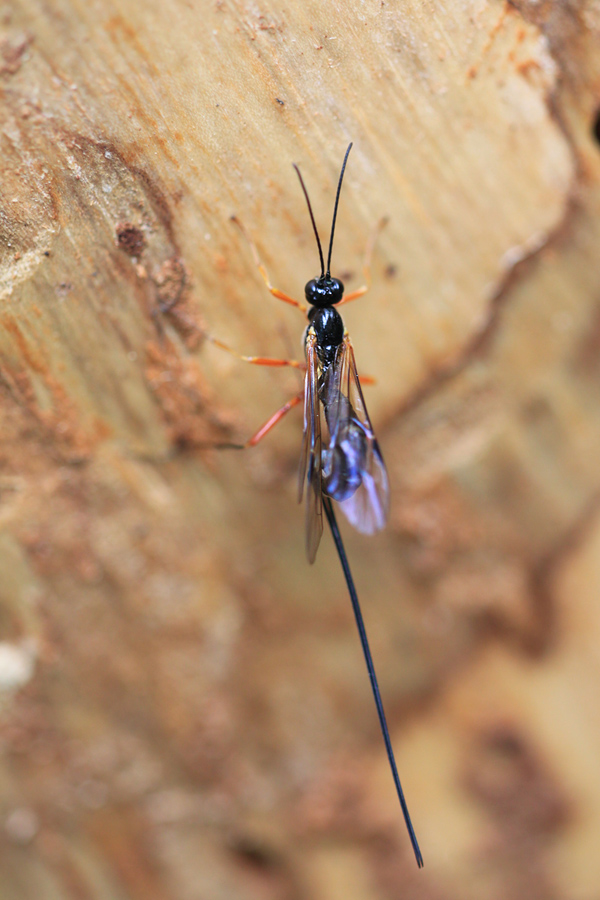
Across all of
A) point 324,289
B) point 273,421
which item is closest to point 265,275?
point 324,289

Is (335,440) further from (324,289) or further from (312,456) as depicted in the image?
(324,289)

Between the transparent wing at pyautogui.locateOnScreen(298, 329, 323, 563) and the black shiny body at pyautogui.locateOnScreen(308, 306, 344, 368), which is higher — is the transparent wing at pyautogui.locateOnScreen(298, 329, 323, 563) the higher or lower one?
the lower one

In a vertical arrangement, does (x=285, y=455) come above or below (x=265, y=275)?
below

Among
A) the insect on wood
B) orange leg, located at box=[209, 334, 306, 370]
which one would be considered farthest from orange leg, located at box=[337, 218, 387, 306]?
orange leg, located at box=[209, 334, 306, 370]

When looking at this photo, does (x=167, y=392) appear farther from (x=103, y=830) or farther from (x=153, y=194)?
(x=103, y=830)

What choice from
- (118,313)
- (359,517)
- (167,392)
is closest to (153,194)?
(118,313)

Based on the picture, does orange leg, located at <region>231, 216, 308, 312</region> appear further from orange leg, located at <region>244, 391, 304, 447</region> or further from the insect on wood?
orange leg, located at <region>244, 391, 304, 447</region>

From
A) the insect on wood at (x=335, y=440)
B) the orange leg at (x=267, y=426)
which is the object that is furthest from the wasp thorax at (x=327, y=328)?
the orange leg at (x=267, y=426)
